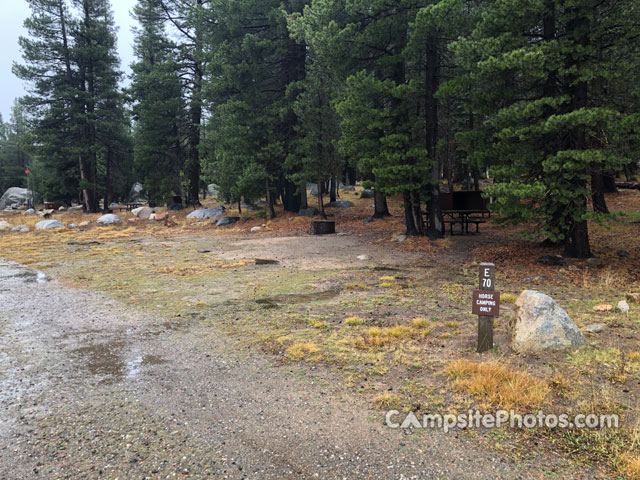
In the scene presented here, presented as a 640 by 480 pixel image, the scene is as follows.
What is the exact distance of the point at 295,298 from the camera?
7.53 m

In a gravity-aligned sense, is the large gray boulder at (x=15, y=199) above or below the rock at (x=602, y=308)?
above

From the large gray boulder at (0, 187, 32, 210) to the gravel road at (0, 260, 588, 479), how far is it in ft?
208

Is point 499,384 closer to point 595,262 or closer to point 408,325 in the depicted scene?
point 408,325

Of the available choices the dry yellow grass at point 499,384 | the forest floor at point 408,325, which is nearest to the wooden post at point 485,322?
the forest floor at point 408,325

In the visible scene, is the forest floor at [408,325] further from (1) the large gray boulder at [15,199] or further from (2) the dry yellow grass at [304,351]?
(1) the large gray boulder at [15,199]

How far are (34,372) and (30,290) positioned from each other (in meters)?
5.34

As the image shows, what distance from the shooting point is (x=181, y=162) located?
33.5m

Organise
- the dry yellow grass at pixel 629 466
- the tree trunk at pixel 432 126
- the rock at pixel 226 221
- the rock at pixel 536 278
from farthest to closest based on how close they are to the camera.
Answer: the rock at pixel 226 221 < the tree trunk at pixel 432 126 < the rock at pixel 536 278 < the dry yellow grass at pixel 629 466

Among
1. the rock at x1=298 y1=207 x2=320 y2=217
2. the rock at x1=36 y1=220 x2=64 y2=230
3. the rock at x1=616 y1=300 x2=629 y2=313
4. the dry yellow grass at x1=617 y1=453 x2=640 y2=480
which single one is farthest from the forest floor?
the rock at x1=36 y1=220 x2=64 y2=230

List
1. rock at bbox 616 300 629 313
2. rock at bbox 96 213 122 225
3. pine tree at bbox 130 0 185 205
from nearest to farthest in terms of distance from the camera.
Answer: rock at bbox 616 300 629 313
rock at bbox 96 213 122 225
pine tree at bbox 130 0 185 205
